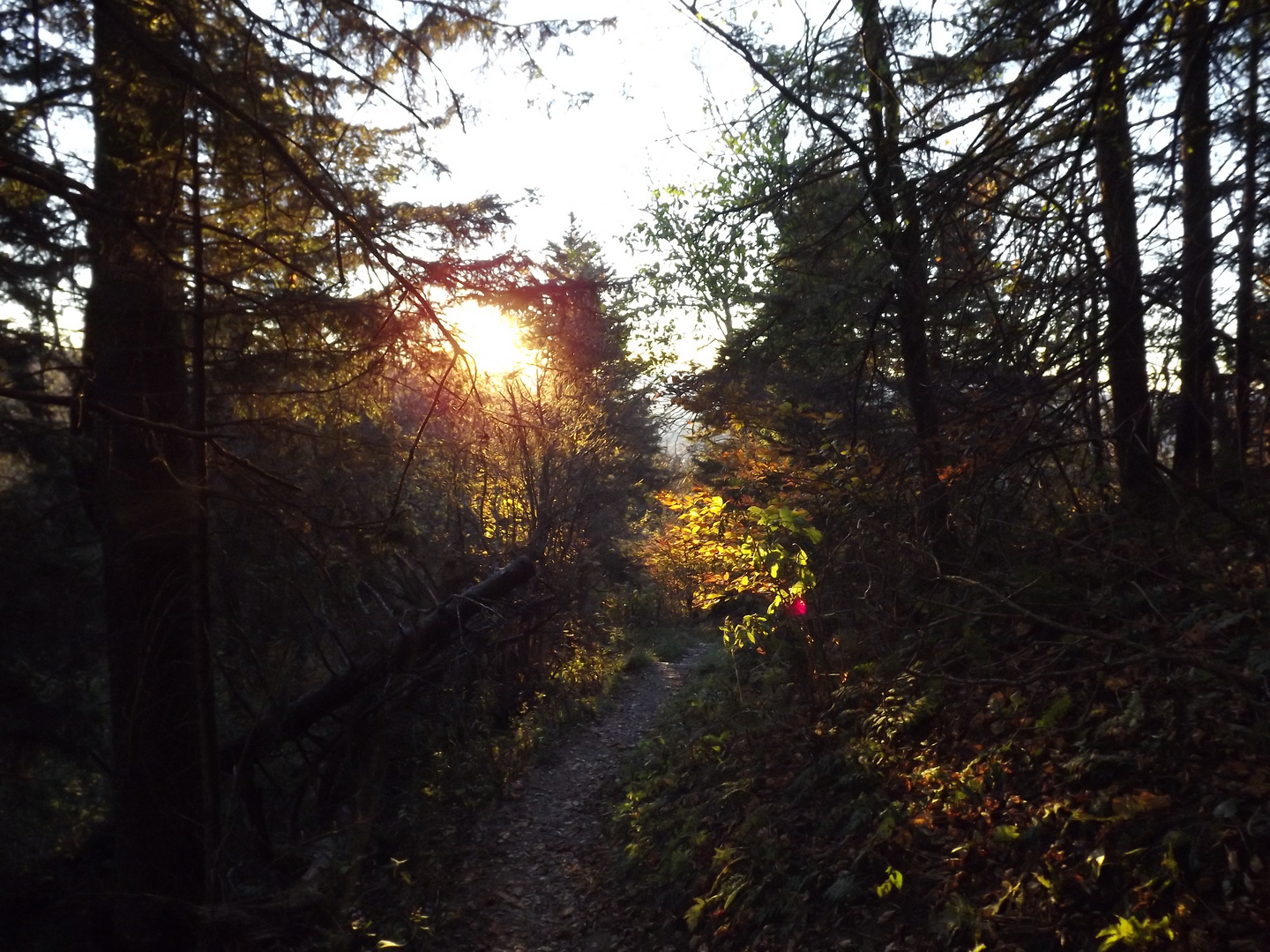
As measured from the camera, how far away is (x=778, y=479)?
35.5 ft

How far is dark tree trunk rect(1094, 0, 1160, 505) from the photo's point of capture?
447 centimetres

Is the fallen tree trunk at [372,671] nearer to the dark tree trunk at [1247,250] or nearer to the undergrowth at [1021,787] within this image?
the undergrowth at [1021,787]

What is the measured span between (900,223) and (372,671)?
7.81m

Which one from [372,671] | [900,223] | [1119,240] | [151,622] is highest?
[900,223]

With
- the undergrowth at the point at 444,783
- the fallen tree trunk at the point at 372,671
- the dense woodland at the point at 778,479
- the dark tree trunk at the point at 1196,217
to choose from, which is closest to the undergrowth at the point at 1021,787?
the dense woodland at the point at 778,479

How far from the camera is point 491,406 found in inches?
272

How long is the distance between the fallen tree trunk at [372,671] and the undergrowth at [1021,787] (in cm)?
362

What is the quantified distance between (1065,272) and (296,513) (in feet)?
20.0

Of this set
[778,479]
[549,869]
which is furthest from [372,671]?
[778,479]

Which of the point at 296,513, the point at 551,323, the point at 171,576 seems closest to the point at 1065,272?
the point at 551,323

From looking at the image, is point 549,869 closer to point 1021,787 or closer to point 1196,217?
point 1021,787

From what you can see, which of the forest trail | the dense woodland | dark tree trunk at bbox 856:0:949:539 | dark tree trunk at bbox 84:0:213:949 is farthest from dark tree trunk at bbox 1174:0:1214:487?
dark tree trunk at bbox 84:0:213:949

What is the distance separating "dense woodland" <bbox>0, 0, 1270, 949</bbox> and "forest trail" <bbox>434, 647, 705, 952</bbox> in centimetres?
35

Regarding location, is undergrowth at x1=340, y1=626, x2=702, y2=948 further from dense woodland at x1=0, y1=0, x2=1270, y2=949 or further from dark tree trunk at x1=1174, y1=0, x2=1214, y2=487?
dark tree trunk at x1=1174, y1=0, x2=1214, y2=487
